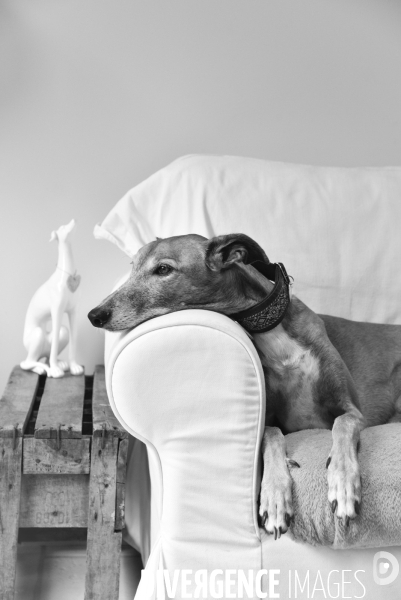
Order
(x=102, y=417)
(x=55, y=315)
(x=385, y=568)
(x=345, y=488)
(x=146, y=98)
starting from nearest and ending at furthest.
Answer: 1. (x=345, y=488)
2. (x=385, y=568)
3. (x=102, y=417)
4. (x=55, y=315)
5. (x=146, y=98)

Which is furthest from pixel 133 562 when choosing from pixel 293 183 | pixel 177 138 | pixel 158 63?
pixel 158 63

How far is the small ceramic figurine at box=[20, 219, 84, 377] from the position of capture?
2.28 metres

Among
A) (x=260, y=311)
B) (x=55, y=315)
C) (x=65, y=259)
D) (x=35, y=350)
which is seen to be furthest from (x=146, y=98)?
(x=260, y=311)

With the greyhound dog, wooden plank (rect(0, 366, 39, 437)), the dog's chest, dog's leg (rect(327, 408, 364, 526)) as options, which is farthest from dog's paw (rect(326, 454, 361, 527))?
wooden plank (rect(0, 366, 39, 437))

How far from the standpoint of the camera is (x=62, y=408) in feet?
6.42

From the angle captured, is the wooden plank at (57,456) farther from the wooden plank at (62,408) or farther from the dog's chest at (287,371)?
the dog's chest at (287,371)

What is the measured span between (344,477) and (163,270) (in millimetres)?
659

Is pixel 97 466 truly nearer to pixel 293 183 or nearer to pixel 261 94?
pixel 293 183

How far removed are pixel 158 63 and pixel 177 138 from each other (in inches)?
12.0

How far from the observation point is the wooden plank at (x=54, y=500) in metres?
1.79

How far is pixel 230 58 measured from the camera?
2.80 m

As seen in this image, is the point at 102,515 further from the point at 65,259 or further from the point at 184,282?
the point at 65,259

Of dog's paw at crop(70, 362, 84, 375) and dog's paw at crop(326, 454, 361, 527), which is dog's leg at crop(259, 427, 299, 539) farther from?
dog's paw at crop(70, 362, 84, 375)

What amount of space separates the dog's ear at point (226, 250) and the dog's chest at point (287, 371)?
21cm
